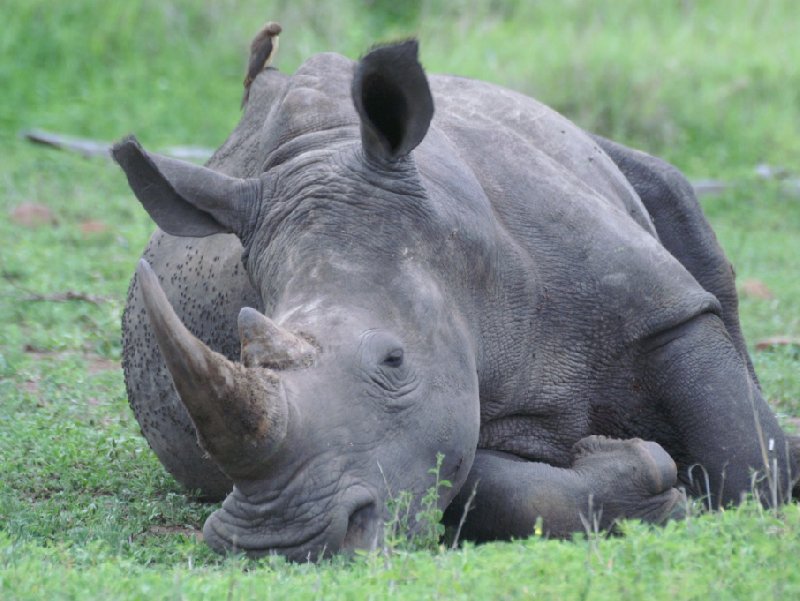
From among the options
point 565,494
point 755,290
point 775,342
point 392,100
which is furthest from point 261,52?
point 755,290

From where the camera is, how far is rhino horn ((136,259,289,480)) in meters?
3.97

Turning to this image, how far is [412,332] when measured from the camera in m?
4.60

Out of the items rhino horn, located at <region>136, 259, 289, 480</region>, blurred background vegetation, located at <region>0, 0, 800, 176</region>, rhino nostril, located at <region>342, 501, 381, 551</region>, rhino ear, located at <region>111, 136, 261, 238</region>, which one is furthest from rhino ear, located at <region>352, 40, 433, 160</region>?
blurred background vegetation, located at <region>0, 0, 800, 176</region>

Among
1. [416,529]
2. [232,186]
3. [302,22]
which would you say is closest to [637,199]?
[232,186]

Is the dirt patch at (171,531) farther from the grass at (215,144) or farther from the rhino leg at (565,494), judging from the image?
the rhino leg at (565,494)

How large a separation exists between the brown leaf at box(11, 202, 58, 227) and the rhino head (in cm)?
605

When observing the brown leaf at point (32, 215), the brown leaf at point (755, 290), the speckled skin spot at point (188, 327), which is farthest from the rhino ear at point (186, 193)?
the brown leaf at point (32, 215)

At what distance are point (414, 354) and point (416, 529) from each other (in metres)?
0.52

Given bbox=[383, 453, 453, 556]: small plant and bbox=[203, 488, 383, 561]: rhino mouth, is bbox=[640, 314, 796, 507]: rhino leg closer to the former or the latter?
bbox=[383, 453, 453, 556]: small plant

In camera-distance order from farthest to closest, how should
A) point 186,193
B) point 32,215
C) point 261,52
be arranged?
point 32,215
point 261,52
point 186,193

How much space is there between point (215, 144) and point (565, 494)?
9.17 m

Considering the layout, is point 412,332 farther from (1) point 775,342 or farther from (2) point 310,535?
(1) point 775,342

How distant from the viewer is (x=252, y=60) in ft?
21.0

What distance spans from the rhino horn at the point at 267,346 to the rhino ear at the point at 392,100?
2.59ft
